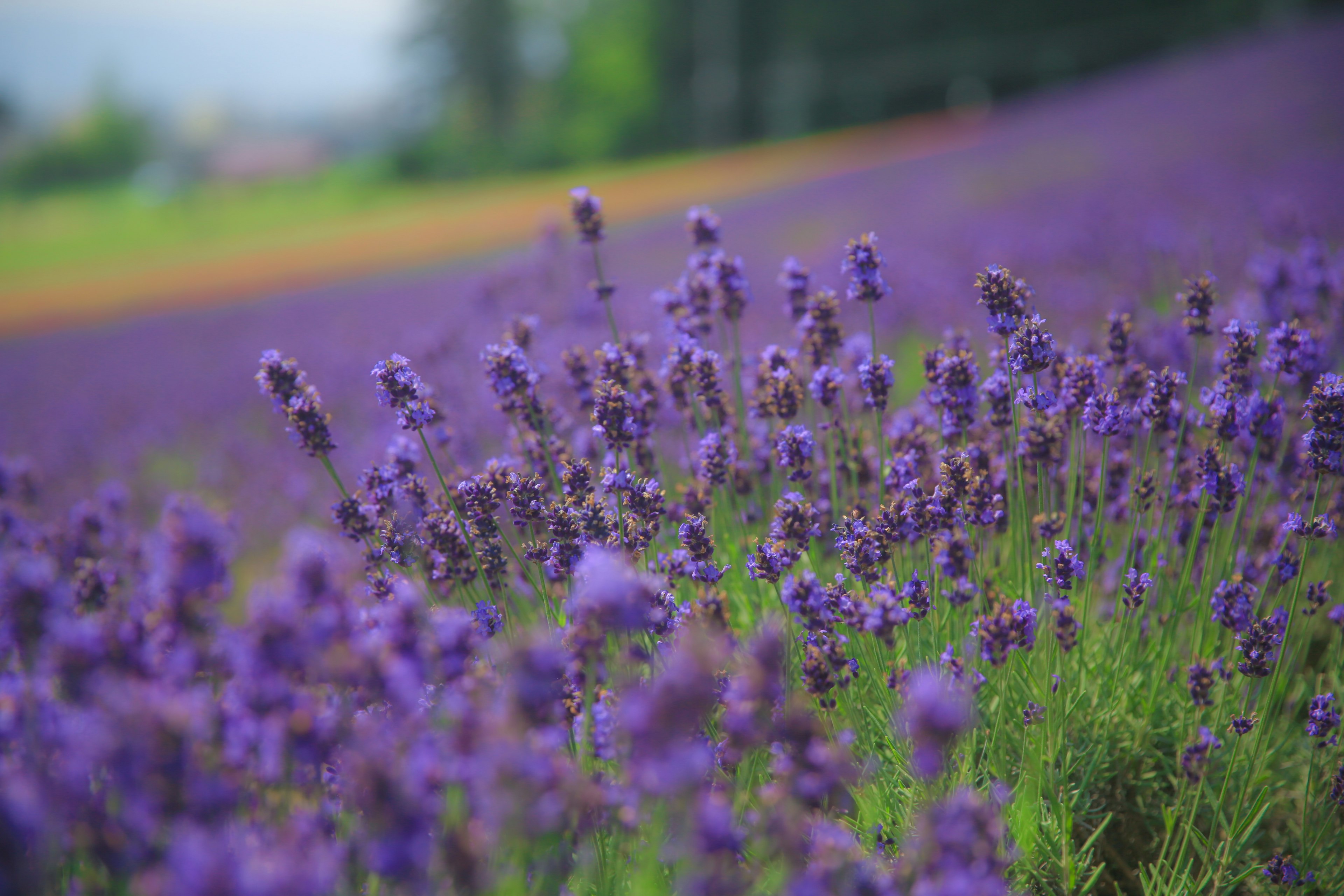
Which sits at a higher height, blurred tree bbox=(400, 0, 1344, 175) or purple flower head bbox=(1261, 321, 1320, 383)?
blurred tree bbox=(400, 0, 1344, 175)

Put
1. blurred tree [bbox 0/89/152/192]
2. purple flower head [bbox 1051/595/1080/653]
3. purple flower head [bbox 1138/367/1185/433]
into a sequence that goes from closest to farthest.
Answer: purple flower head [bbox 1051/595/1080/653]
purple flower head [bbox 1138/367/1185/433]
blurred tree [bbox 0/89/152/192]

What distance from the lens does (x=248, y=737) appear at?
3.98 ft

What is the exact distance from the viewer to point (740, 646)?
2.09 metres

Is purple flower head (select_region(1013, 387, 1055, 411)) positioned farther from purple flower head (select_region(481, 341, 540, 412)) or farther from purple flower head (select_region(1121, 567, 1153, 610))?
purple flower head (select_region(481, 341, 540, 412))

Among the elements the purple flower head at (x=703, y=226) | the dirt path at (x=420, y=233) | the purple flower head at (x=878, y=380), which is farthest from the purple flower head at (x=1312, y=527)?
the dirt path at (x=420, y=233)

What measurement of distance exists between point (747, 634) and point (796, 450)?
0.60 meters

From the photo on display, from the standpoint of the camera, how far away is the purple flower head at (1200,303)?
6.95ft

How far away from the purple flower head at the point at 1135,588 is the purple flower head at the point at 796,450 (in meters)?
0.77

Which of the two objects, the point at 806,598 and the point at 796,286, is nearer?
the point at 806,598

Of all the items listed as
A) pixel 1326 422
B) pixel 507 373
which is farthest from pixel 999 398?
pixel 507 373

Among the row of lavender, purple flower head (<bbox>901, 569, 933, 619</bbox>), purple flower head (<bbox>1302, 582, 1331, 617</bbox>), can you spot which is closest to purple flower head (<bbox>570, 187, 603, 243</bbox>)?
the row of lavender

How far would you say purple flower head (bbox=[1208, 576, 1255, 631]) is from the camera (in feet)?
5.77

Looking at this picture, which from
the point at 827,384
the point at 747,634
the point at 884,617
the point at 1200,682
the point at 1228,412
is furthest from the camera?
the point at 747,634

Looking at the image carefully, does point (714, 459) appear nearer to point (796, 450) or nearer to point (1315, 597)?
point (796, 450)
